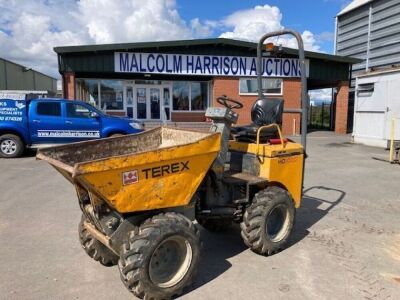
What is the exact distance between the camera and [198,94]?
21391 mm

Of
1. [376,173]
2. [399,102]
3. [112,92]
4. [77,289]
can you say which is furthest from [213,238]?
[112,92]

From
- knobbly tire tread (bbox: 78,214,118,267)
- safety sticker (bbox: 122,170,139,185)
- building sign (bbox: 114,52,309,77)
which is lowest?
knobbly tire tread (bbox: 78,214,118,267)

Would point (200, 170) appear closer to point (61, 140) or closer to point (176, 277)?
point (176, 277)

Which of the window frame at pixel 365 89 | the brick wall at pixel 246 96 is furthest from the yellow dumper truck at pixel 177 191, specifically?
the brick wall at pixel 246 96

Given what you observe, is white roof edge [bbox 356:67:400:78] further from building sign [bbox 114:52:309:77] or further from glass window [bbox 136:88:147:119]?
glass window [bbox 136:88:147:119]

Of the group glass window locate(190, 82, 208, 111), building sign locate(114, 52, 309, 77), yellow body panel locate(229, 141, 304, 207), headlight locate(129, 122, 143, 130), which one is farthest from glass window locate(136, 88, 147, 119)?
yellow body panel locate(229, 141, 304, 207)

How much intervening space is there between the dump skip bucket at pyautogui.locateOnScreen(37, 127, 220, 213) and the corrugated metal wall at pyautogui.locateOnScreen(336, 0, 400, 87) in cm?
1689

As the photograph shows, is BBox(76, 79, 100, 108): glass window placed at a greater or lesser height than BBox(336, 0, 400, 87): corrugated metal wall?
lesser

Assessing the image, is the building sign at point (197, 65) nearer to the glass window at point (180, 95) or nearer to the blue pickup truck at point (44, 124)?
the glass window at point (180, 95)

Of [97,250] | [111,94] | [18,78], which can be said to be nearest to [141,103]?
[111,94]

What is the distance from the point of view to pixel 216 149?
3820 millimetres

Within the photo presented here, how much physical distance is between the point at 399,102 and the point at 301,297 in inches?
508

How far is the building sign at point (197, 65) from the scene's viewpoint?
18281mm

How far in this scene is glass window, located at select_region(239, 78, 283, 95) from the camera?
64.9 ft
